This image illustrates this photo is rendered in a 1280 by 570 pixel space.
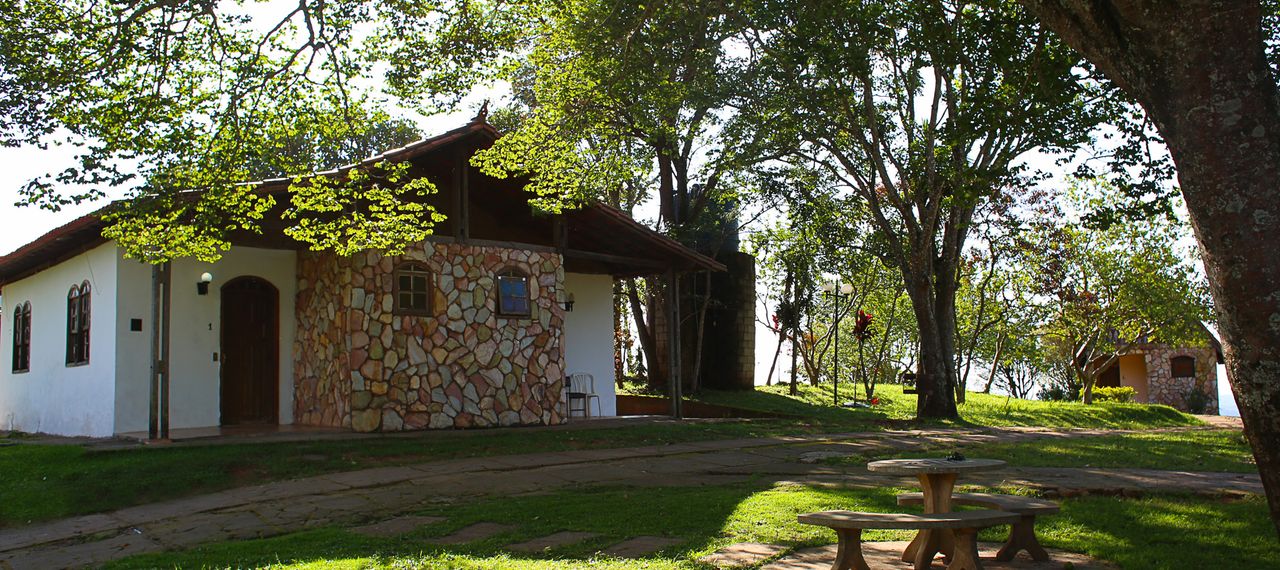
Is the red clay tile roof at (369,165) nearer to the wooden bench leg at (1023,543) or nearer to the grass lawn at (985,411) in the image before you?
the grass lawn at (985,411)

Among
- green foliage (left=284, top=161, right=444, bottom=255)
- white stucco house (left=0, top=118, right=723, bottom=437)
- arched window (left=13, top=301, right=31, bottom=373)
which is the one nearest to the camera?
green foliage (left=284, top=161, right=444, bottom=255)

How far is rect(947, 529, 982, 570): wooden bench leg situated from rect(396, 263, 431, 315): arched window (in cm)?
1043

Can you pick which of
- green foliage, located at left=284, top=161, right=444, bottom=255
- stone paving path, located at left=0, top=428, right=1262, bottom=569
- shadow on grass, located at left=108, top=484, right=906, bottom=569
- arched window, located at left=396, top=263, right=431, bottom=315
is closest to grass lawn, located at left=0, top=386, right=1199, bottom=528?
stone paving path, located at left=0, top=428, right=1262, bottom=569

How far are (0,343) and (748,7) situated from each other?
16.0m

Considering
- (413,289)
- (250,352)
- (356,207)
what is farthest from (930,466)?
(250,352)

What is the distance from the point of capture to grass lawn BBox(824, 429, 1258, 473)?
10.3m

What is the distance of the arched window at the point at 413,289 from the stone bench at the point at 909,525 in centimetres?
1006

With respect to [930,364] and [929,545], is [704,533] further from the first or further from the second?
[930,364]

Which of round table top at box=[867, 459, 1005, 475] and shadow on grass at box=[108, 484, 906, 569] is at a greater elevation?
round table top at box=[867, 459, 1005, 475]

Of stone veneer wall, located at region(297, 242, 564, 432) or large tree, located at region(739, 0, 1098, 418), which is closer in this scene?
large tree, located at region(739, 0, 1098, 418)

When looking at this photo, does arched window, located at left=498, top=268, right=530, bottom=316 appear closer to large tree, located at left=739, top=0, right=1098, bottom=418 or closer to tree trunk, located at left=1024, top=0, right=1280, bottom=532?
large tree, located at left=739, top=0, right=1098, bottom=418

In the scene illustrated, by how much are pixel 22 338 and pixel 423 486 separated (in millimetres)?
12357

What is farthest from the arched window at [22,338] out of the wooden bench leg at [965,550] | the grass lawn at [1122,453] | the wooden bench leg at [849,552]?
the wooden bench leg at [965,550]

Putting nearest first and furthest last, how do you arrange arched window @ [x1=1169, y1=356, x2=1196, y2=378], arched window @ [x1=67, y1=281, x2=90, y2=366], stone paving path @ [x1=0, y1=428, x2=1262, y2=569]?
stone paving path @ [x1=0, y1=428, x2=1262, y2=569] → arched window @ [x1=67, y1=281, x2=90, y2=366] → arched window @ [x1=1169, y1=356, x2=1196, y2=378]
